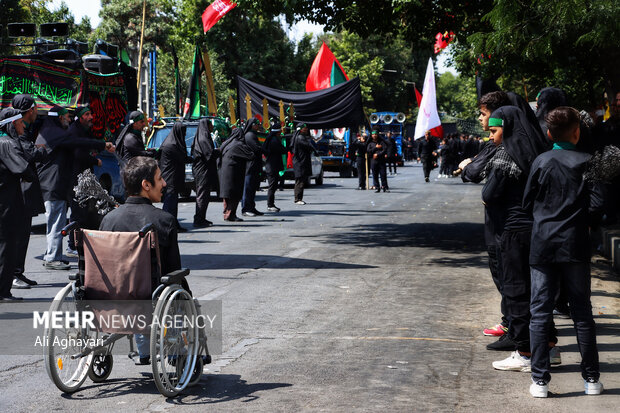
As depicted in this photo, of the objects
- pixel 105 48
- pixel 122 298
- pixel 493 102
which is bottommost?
pixel 122 298

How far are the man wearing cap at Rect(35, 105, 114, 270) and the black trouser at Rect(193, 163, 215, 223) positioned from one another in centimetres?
530

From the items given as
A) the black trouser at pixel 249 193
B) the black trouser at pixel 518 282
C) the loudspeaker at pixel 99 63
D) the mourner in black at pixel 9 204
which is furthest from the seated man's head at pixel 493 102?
the black trouser at pixel 249 193

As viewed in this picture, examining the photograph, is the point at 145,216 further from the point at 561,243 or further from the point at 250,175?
the point at 250,175

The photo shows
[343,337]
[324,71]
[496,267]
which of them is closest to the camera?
[496,267]

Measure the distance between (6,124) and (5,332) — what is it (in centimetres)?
296

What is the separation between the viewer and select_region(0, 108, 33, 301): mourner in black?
864cm

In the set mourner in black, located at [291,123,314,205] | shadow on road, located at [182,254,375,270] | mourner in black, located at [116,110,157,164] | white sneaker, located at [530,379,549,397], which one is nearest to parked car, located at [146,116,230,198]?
mourner in black, located at [291,123,314,205]

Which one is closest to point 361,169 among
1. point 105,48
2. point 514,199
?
point 105,48

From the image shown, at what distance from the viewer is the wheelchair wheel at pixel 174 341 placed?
16.4 feet

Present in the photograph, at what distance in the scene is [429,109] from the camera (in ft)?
88.0

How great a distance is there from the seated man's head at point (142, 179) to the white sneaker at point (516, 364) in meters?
2.56

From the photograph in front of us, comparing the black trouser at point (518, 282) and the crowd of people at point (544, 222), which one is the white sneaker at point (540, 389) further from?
the black trouser at point (518, 282)

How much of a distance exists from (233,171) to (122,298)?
13.1 meters

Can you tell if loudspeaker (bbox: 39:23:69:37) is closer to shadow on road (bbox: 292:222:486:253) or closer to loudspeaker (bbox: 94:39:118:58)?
loudspeaker (bbox: 94:39:118:58)
